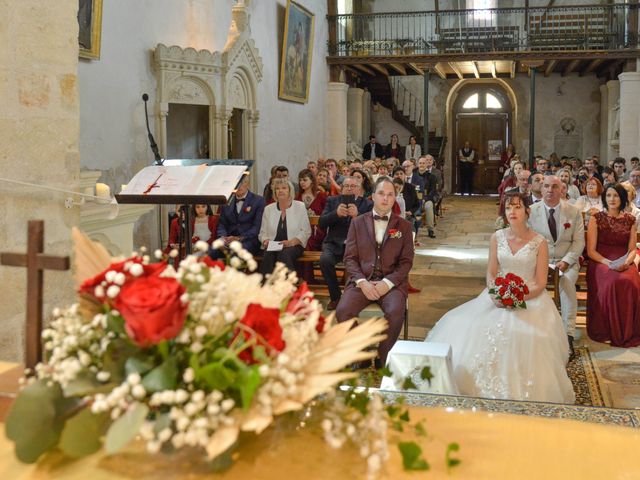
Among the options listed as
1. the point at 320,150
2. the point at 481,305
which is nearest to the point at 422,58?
the point at 320,150

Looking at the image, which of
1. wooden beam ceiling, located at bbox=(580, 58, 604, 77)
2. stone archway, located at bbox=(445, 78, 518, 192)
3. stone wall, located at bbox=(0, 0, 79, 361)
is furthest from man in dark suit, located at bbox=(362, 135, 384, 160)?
stone wall, located at bbox=(0, 0, 79, 361)

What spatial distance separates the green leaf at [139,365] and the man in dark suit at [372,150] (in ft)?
59.0

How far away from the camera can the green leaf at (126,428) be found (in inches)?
51.1

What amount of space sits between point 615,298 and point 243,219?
10.7 ft

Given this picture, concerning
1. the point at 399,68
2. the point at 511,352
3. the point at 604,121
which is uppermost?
the point at 399,68

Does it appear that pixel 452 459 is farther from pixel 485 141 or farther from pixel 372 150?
pixel 485 141

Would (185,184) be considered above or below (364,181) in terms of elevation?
below

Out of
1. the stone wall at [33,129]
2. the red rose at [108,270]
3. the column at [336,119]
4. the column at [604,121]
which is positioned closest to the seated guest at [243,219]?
the stone wall at [33,129]

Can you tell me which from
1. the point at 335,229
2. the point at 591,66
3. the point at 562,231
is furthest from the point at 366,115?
the point at 562,231

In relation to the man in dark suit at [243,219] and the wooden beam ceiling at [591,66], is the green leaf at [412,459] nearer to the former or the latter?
the man in dark suit at [243,219]

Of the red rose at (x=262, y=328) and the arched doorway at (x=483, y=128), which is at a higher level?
the arched doorway at (x=483, y=128)

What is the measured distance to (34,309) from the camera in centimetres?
168

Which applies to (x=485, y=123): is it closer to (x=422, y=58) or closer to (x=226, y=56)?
(x=422, y=58)

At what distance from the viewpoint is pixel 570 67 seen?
1856cm
